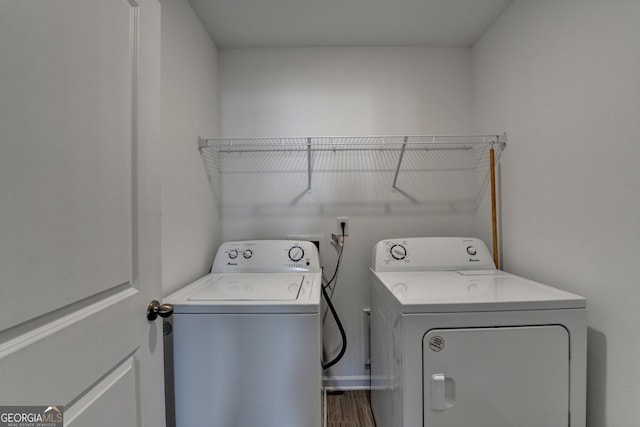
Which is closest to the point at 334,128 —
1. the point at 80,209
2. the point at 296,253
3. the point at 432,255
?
the point at 296,253

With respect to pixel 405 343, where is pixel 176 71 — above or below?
above

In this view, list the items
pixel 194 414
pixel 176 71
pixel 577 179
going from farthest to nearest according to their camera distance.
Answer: pixel 176 71 < pixel 577 179 < pixel 194 414

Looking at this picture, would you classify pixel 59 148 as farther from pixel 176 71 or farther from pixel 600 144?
pixel 600 144

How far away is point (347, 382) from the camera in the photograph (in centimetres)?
186

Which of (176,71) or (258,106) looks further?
(258,106)

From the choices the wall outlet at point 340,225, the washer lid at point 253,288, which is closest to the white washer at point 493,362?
the washer lid at point 253,288

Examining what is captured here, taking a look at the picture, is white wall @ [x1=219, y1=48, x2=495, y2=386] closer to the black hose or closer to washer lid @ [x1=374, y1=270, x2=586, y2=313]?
the black hose

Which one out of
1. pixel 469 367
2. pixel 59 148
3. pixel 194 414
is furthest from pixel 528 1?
pixel 194 414

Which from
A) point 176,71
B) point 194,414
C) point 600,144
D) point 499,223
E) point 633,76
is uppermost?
point 176,71

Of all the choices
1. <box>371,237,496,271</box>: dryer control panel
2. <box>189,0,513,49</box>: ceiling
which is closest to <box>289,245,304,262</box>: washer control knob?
<box>371,237,496,271</box>: dryer control panel

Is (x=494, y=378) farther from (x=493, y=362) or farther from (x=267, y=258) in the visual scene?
(x=267, y=258)

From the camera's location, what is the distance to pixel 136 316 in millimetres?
795

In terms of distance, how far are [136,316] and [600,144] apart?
181cm

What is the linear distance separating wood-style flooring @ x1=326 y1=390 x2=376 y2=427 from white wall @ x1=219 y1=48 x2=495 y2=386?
0.12m
